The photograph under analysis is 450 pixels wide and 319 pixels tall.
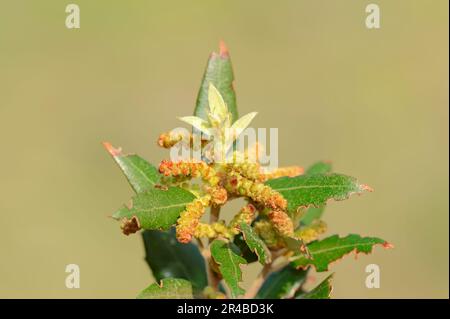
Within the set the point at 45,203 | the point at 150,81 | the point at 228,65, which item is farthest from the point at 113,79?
the point at 228,65

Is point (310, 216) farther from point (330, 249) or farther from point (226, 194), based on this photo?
point (226, 194)

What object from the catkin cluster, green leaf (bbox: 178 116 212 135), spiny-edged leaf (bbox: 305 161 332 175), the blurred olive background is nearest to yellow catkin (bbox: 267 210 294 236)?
the catkin cluster

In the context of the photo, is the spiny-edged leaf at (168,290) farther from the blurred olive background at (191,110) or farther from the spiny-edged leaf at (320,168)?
the blurred olive background at (191,110)

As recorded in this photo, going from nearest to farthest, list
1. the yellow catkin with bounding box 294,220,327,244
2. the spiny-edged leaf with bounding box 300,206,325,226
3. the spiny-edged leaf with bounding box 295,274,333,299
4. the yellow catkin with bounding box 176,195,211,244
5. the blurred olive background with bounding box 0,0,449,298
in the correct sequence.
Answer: the yellow catkin with bounding box 176,195,211,244 < the spiny-edged leaf with bounding box 295,274,333,299 < the yellow catkin with bounding box 294,220,327,244 < the spiny-edged leaf with bounding box 300,206,325,226 < the blurred olive background with bounding box 0,0,449,298

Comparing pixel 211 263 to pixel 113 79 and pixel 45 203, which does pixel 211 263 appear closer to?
pixel 45 203

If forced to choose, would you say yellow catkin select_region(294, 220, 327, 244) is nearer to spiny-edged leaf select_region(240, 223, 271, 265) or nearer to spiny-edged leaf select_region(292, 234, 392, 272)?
spiny-edged leaf select_region(292, 234, 392, 272)

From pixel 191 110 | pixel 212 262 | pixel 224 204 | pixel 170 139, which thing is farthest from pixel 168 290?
pixel 191 110
